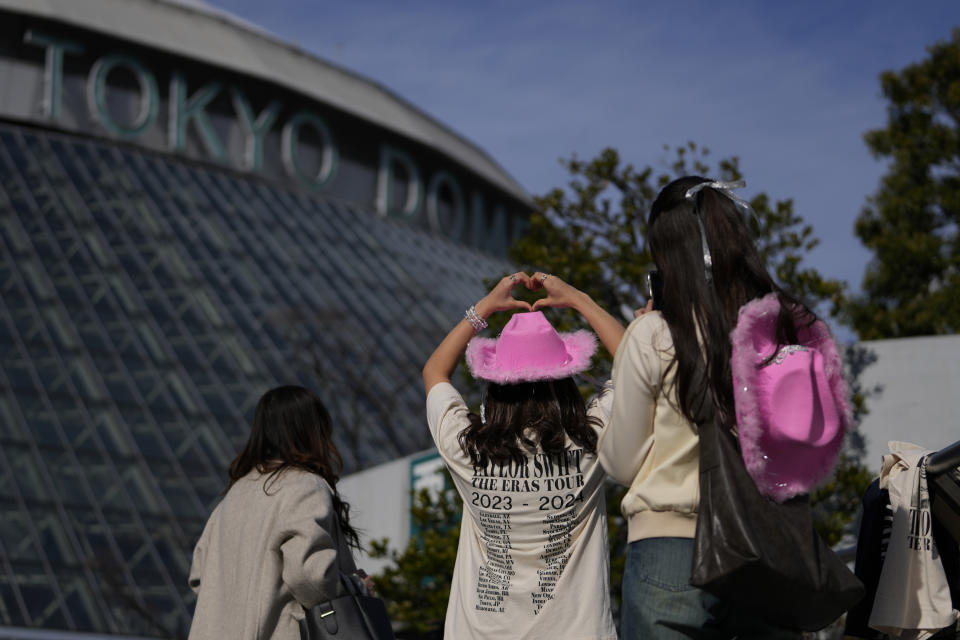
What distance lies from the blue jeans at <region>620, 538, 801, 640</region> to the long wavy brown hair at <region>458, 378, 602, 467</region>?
0.72m

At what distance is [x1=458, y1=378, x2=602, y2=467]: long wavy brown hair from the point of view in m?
3.55

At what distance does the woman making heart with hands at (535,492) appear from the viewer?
3508 millimetres

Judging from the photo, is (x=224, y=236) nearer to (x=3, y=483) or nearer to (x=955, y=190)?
(x=3, y=483)

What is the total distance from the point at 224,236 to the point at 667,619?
85.9ft

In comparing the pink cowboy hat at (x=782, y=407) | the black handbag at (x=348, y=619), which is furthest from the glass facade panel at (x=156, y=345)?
the pink cowboy hat at (x=782, y=407)

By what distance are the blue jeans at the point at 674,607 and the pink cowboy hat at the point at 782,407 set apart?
27cm

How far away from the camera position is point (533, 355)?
358 cm

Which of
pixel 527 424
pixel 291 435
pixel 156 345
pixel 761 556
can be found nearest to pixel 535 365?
pixel 527 424

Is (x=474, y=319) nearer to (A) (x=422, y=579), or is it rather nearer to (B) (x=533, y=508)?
(B) (x=533, y=508)

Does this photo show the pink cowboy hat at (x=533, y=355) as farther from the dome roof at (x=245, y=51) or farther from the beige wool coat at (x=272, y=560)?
the dome roof at (x=245, y=51)

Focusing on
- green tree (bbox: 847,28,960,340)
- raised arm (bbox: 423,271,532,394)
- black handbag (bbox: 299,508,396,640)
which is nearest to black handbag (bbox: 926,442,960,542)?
raised arm (bbox: 423,271,532,394)

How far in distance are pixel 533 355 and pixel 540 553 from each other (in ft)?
1.90

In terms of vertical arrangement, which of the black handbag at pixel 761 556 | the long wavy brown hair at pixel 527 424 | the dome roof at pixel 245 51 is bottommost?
the black handbag at pixel 761 556

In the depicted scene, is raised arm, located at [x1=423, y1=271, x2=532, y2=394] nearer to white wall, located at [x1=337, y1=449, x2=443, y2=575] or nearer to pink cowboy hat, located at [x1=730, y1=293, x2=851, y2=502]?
pink cowboy hat, located at [x1=730, y1=293, x2=851, y2=502]
